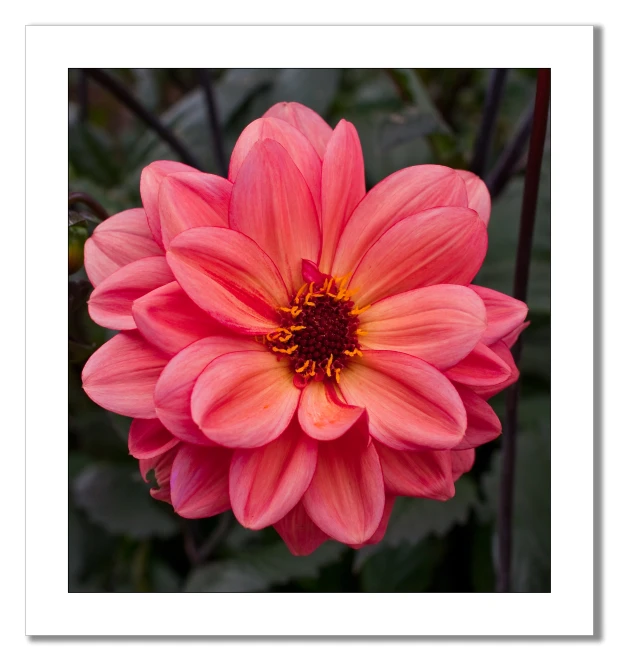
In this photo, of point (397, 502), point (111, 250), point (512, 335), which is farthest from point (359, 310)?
point (397, 502)

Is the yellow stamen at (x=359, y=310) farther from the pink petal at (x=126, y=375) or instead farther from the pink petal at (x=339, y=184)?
the pink petal at (x=126, y=375)

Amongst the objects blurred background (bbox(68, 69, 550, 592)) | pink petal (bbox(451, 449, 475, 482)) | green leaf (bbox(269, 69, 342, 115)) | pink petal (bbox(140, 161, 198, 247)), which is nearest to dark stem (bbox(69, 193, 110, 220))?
blurred background (bbox(68, 69, 550, 592))

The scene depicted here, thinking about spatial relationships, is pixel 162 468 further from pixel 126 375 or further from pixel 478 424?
pixel 478 424

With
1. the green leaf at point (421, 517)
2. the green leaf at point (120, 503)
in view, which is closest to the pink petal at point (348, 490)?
the green leaf at point (421, 517)

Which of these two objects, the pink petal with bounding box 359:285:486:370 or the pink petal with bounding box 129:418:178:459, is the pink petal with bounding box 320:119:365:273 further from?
the pink petal with bounding box 129:418:178:459

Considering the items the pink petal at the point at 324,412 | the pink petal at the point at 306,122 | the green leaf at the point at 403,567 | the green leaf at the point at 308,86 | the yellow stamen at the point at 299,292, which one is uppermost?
the green leaf at the point at 308,86

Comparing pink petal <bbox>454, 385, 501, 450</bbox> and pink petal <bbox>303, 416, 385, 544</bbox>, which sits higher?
pink petal <bbox>454, 385, 501, 450</bbox>
